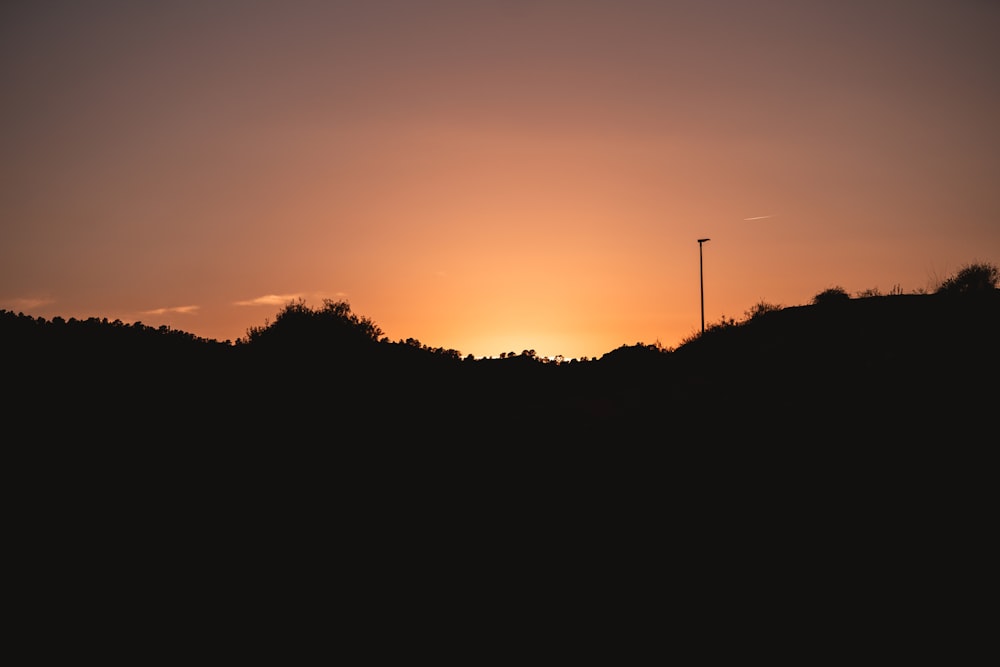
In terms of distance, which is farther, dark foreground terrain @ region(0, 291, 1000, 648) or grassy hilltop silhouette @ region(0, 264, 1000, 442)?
grassy hilltop silhouette @ region(0, 264, 1000, 442)

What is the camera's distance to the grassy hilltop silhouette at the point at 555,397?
15.0 metres

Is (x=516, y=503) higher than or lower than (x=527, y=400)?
lower

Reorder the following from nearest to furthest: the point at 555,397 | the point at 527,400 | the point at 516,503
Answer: the point at 516,503 → the point at 527,400 → the point at 555,397

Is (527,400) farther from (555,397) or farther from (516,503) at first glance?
(516,503)

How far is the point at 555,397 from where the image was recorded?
27.7 metres

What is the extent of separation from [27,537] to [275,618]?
4767 millimetres

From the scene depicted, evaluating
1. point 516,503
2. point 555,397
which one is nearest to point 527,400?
point 555,397

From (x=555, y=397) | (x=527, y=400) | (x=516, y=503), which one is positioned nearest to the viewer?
(x=516, y=503)

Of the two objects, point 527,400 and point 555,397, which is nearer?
point 527,400

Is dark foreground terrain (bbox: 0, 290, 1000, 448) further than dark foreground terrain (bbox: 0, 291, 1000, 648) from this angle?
Yes

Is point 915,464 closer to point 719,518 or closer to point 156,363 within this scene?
point 719,518

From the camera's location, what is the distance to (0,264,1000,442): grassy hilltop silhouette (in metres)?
15.0

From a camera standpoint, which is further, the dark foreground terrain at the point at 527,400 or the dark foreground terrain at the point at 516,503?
the dark foreground terrain at the point at 527,400

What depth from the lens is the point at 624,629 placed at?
9.62 meters
